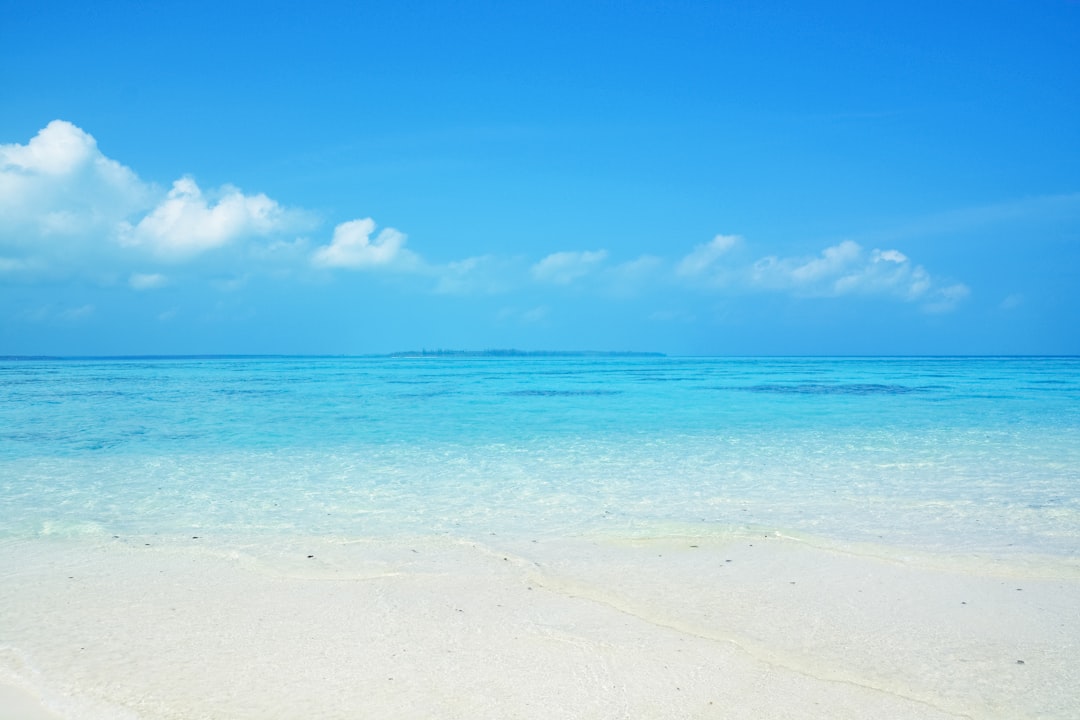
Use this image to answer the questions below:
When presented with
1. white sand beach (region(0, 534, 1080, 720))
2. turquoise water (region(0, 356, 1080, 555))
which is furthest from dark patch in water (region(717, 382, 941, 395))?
white sand beach (region(0, 534, 1080, 720))

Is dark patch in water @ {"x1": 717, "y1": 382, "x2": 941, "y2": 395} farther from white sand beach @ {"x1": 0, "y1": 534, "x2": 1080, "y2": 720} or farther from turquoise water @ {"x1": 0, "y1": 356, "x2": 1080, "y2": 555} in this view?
white sand beach @ {"x1": 0, "y1": 534, "x2": 1080, "y2": 720}

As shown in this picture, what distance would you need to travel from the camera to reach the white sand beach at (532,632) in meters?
3.99

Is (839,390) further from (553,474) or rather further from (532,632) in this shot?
(532,632)

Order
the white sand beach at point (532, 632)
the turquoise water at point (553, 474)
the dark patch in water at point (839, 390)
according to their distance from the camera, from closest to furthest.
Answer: the white sand beach at point (532, 632) → the turquoise water at point (553, 474) → the dark patch in water at point (839, 390)

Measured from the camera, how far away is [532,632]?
494 centimetres

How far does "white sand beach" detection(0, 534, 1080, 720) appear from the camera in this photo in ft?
13.1

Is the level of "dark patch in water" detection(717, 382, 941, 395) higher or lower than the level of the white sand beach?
higher

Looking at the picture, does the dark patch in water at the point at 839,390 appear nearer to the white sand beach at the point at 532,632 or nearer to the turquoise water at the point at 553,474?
the turquoise water at the point at 553,474

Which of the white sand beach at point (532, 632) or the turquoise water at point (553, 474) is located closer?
the white sand beach at point (532, 632)

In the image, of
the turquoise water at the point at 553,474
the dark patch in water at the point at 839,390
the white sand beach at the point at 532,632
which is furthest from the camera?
the dark patch in water at the point at 839,390

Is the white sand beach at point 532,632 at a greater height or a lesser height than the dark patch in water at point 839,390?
lesser

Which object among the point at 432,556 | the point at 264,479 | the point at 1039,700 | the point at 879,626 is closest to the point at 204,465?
the point at 264,479

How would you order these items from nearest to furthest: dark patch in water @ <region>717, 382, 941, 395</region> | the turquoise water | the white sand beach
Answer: the white sand beach → the turquoise water → dark patch in water @ <region>717, 382, 941, 395</region>

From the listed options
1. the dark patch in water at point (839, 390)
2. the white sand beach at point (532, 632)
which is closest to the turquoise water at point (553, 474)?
the white sand beach at point (532, 632)
